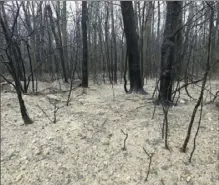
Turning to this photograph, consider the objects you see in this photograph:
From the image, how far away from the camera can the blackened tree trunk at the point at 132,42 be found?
4801 mm

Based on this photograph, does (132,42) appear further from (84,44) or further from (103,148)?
(103,148)

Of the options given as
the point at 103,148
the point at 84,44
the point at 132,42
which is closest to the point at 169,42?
the point at 132,42

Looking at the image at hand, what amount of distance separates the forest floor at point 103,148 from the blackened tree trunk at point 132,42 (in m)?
1.05

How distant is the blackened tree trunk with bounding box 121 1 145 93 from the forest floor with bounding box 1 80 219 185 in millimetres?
1053

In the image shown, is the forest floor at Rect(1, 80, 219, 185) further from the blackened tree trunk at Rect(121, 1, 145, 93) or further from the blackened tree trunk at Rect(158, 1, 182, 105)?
the blackened tree trunk at Rect(121, 1, 145, 93)

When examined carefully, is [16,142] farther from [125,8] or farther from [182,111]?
[125,8]

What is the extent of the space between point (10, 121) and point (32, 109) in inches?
18.0

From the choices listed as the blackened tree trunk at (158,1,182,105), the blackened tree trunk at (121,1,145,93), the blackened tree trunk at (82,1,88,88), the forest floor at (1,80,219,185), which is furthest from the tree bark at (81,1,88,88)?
the blackened tree trunk at (158,1,182,105)

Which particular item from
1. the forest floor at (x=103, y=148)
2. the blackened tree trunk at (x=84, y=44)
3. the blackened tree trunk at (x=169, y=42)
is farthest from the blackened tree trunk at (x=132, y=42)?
the blackened tree trunk at (x=84, y=44)

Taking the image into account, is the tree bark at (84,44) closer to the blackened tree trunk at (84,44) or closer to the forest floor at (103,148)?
the blackened tree trunk at (84,44)

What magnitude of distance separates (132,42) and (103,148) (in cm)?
281

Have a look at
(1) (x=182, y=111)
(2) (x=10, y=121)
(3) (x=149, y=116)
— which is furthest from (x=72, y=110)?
(1) (x=182, y=111)

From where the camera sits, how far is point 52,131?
3303mm

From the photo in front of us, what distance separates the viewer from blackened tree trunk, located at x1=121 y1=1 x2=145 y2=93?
4.80 m
